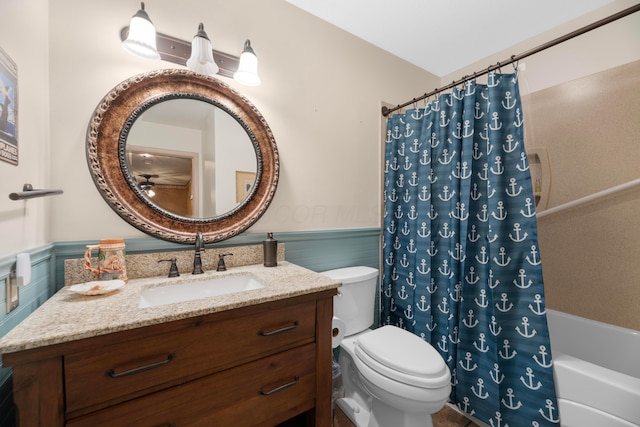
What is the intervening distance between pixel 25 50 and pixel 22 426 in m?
1.18

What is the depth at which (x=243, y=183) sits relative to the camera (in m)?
1.43

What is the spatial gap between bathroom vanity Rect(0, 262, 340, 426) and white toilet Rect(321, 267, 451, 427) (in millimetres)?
307

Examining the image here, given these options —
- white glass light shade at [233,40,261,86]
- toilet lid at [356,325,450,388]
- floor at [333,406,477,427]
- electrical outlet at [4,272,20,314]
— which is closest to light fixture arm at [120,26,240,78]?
white glass light shade at [233,40,261,86]

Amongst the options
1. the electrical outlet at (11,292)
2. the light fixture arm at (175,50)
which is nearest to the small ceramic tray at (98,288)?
the electrical outlet at (11,292)

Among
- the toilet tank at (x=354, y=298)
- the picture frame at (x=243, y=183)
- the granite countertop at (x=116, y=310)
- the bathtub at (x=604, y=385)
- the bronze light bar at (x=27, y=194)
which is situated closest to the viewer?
the granite countertop at (x=116, y=310)

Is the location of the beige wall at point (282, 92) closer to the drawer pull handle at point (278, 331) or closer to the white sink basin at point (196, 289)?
the white sink basin at point (196, 289)

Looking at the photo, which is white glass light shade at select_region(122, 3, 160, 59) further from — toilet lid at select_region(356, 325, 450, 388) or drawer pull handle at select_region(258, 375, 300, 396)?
toilet lid at select_region(356, 325, 450, 388)

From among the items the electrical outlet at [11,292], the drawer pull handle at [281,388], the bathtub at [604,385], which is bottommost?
the bathtub at [604,385]

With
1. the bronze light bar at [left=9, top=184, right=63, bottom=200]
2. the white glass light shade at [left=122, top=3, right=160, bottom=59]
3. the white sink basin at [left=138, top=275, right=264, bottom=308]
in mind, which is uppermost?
the white glass light shade at [left=122, top=3, right=160, bottom=59]

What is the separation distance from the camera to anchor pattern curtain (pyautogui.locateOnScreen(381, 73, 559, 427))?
4.03ft

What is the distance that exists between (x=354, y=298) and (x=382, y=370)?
46 cm

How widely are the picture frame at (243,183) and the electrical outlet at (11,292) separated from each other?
0.86m

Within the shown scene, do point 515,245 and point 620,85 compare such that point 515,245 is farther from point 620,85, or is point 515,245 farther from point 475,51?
point 475,51

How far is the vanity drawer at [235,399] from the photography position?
0.71 metres
